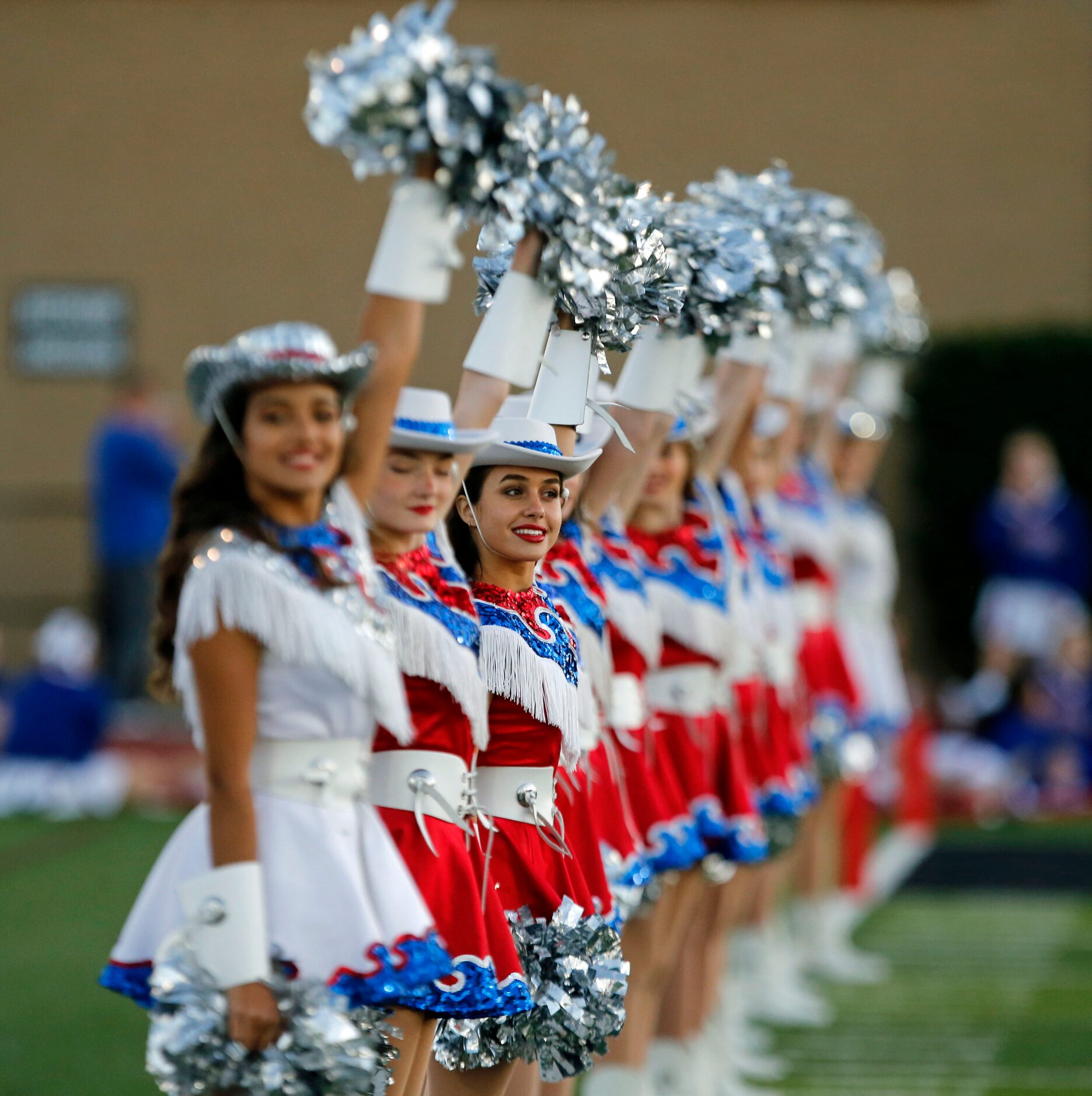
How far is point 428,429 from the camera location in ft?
11.2

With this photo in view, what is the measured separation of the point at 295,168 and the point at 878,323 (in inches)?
328

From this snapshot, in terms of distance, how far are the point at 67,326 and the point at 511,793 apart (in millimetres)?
11988

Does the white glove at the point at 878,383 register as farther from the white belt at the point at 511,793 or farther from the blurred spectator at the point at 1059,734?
the white belt at the point at 511,793

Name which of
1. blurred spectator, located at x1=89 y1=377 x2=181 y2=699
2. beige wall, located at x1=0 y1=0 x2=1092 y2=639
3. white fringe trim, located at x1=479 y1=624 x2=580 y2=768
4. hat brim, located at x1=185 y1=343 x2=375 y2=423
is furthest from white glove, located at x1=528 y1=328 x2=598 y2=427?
beige wall, located at x1=0 y1=0 x2=1092 y2=639

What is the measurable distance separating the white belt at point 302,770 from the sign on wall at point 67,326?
41.1ft

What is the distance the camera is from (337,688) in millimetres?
2889

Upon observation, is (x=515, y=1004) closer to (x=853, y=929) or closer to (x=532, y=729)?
(x=532, y=729)

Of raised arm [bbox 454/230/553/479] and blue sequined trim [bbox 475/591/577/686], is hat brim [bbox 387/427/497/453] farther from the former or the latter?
blue sequined trim [bbox 475/591/577/686]

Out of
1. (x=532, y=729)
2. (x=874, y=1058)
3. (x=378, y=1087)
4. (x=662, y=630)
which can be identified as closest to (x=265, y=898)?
A: (x=378, y=1087)

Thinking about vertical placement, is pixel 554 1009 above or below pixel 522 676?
below

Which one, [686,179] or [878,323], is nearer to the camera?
[878,323]

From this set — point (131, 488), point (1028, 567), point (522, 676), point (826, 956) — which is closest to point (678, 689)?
point (522, 676)

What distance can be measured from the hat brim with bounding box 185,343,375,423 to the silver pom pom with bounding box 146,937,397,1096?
718 millimetres

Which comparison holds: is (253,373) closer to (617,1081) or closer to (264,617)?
(264,617)
